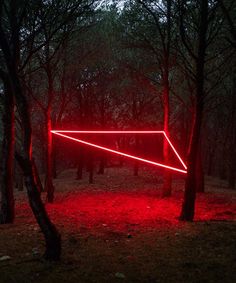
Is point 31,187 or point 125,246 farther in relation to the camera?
point 125,246

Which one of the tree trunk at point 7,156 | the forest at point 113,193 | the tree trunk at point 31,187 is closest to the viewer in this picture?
the tree trunk at point 31,187

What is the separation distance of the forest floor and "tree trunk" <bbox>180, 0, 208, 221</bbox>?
708 mm

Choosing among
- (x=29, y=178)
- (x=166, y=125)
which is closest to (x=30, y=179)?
(x=29, y=178)

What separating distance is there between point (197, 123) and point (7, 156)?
22.6 ft

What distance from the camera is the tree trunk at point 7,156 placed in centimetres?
1379

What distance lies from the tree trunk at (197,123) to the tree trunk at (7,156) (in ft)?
20.8

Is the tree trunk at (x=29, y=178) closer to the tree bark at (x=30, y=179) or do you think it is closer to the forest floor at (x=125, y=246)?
the tree bark at (x=30, y=179)

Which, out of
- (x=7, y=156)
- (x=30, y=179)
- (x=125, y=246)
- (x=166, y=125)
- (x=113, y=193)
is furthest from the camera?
(x=113, y=193)

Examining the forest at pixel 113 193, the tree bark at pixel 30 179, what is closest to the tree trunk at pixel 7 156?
the forest at pixel 113 193

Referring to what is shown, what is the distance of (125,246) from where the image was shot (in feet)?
35.0

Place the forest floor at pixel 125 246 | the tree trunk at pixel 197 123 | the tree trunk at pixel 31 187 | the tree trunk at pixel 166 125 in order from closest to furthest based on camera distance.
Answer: the forest floor at pixel 125 246 < the tree trunk at pixel 31 187 < the tree trunk at pixel 197 123 < the tree trunk at pixel 166 125

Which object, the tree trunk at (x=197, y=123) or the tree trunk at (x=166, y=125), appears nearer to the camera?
the tree trunk at (x=197, y=123)

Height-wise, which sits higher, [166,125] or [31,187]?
[166,125]

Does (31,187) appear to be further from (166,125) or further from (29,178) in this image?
(166,125)
